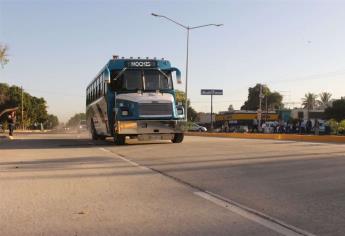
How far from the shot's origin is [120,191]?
10.3m

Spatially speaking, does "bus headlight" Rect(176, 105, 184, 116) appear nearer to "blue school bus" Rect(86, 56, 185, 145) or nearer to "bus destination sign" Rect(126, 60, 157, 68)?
"blue school bus" Rect(86, 56, 185, 145)

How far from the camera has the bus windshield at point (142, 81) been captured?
24.2m

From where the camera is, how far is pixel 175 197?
9562mm

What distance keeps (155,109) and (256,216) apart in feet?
53.1

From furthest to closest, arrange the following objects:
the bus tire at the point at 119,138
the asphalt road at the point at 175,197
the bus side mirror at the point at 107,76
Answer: the bus tire at the point at 119,138 < the bus side mirror at the point at 107,76 < the asphalt road at the point at 175,197

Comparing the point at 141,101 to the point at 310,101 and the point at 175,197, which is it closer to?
the point at 175,197

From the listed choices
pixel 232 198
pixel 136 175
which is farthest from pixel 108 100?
pixel 232 198

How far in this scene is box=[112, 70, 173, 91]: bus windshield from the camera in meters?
24.2

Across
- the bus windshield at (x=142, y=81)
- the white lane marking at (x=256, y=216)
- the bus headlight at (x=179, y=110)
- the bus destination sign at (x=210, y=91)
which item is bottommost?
the white lane marking at (x=256, y=216)

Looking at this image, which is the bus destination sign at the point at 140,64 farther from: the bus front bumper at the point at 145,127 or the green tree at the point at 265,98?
the green tree at the point at 265,98

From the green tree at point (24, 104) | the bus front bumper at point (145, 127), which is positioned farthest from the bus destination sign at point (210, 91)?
the bus front bumper at point (145, 127)


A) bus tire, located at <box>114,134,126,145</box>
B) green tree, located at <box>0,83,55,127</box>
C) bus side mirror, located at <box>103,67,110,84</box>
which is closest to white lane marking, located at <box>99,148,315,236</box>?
bus side mirror, located at <box>103,67,110,84</box>

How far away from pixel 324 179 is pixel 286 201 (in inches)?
107

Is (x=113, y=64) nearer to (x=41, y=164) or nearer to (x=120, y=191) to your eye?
(x=41, y=164)
